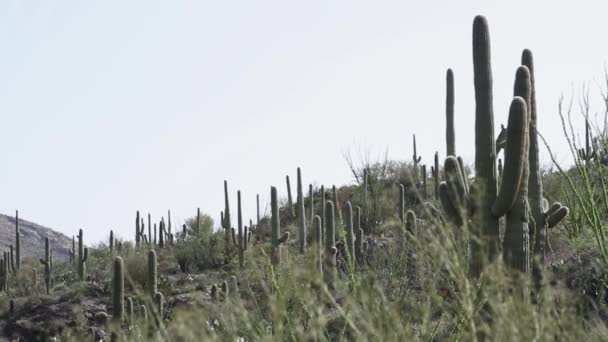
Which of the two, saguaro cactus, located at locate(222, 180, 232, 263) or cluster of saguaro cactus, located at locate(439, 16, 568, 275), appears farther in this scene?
saguaro cactus, located at locate(222, 180, 232, 263)

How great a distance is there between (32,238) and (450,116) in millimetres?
55307

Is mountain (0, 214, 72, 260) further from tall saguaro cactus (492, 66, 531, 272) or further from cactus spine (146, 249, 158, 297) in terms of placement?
tall saguaro cactus (492, 66, 531, 272)

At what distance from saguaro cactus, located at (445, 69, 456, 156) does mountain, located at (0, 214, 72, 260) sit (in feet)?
151

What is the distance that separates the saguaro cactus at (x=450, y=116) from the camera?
18.4 metres

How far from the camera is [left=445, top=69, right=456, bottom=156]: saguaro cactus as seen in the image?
1836cm

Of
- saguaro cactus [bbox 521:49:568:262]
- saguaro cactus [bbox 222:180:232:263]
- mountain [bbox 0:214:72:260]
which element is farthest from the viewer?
mountain [bbox 0:214:72:260]

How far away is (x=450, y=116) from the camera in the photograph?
728 inches

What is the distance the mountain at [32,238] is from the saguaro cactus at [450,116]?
45.9 m

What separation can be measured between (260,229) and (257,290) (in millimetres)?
12829

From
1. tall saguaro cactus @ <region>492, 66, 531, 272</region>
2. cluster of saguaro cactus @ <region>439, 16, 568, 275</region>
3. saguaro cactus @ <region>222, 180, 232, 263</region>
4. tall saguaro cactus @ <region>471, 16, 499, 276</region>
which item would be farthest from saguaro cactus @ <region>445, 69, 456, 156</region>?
saguaro cactus @ <region>222, 180, 232, 263</region>

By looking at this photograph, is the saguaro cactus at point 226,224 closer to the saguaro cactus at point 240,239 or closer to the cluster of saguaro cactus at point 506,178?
the saguaro cactus at point 240,239

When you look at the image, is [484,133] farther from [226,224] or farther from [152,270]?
[226,224]

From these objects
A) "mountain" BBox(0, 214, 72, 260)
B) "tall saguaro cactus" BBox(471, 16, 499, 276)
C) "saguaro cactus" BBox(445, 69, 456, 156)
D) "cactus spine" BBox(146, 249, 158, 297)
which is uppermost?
"mountain" BBox(0, 214, 72, 260)

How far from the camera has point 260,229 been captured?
102 ft
